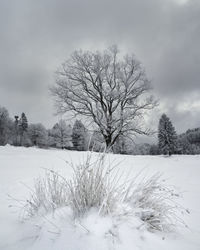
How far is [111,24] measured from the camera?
22.5 ft

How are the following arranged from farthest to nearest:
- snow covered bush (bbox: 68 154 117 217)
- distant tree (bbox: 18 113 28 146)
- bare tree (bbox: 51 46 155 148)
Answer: distant tree (bbox: 18 113 28 146) → bare tree (bbox: 51 46 155 148) → snow covered bush (bbox: 68 154 117 217)

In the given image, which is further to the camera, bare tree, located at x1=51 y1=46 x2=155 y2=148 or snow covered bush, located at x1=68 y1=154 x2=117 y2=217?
bare tree, located at x1=51 y1=46 x2=155 y2=148

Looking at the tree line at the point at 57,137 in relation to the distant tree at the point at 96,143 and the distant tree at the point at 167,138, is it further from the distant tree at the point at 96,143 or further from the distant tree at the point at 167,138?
the distant tree at the point at 96,143

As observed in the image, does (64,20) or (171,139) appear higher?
(64,20)

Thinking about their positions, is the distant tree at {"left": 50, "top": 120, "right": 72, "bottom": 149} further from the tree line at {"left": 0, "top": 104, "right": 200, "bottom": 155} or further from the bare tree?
the bare tree

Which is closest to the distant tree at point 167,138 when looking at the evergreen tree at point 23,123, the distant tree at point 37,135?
the distant tree at point 37,135

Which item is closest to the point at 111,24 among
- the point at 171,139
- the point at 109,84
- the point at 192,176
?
the point at 192,176

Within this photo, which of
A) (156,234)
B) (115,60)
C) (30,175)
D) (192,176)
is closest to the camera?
(156,234)

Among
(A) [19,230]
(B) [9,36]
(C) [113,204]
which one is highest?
(B) [9,36]

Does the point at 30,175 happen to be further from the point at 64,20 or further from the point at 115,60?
the point at 115,60

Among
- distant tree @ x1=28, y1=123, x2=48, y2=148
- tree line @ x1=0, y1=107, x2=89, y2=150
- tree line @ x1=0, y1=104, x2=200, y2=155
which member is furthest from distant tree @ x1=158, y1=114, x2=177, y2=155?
distant tree @ x1=28, y1=123, x2=48, y2=148

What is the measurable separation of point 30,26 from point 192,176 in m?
6.65

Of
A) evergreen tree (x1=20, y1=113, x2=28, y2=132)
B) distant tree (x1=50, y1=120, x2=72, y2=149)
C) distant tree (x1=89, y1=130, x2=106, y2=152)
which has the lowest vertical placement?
distant tree (x1=89, y1=130, x2=106, y2=152)

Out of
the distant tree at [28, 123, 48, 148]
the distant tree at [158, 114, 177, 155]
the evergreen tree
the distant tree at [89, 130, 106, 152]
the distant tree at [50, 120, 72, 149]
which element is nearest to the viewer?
the distant tree at [89, 130, 106, 152]
